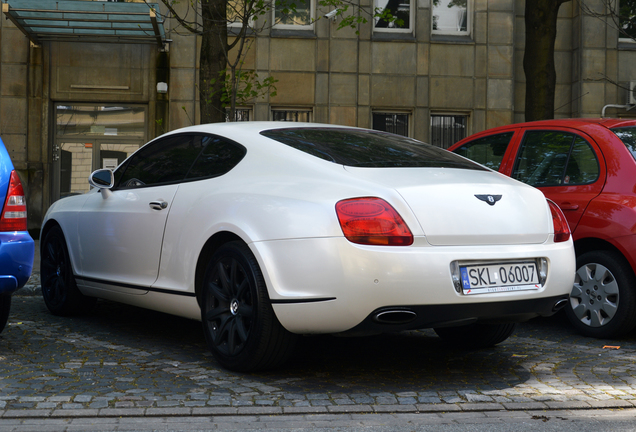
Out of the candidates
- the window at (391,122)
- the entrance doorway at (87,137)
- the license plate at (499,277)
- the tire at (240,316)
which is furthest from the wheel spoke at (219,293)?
the window at (391,122)

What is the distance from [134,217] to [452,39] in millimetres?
13175

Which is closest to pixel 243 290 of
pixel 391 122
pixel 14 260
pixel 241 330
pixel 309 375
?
pixel 241 330

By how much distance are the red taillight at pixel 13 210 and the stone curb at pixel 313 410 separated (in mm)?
1508

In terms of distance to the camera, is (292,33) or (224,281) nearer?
(224,281)

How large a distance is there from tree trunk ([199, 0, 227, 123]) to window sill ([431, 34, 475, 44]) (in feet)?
26.5

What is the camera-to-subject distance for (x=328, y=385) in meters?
4.28

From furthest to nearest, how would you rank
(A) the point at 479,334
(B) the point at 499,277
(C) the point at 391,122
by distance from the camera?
(C) the point at 391,122 → (A) the point at 479,334 → (B) the point at 499,277

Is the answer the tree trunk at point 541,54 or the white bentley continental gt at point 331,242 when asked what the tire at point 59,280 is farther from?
the tree trunk at point 541,54

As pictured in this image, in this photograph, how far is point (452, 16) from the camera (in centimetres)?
1755

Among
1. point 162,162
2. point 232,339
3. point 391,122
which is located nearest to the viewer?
point 232,339

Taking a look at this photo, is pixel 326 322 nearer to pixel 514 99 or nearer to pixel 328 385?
pixel 328 385

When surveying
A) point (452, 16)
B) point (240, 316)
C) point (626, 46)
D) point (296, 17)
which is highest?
point (452, 16)

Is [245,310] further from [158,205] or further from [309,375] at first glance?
[158,205]

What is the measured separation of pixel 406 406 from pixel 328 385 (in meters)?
0.58
